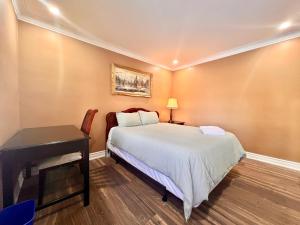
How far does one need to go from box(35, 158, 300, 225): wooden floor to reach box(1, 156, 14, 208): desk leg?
394mm

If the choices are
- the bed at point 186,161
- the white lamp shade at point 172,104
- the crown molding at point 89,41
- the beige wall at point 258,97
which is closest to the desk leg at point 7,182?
the bed at point 186,161

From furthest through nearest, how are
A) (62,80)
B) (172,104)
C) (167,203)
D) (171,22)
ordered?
(172,104) < (62,80) < (171,22) < (167,203)

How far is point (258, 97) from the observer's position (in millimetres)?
2938

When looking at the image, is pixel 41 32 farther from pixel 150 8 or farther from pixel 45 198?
pixel 45 198

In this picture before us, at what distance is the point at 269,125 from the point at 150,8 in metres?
3.15

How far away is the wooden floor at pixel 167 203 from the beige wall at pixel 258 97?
0.75m

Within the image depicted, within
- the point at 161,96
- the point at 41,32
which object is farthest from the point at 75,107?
the point at 161,96

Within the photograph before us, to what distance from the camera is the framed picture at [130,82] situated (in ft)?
10.6

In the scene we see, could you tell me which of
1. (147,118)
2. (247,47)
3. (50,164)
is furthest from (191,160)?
(247,47)

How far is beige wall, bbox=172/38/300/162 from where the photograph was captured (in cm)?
258

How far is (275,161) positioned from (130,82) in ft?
11.8

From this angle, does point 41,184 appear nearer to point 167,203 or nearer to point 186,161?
point 167,203

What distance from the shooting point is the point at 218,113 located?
140 inches

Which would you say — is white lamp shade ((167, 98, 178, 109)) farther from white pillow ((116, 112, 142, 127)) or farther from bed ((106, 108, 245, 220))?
bed ((106, 108, 245, 220))
